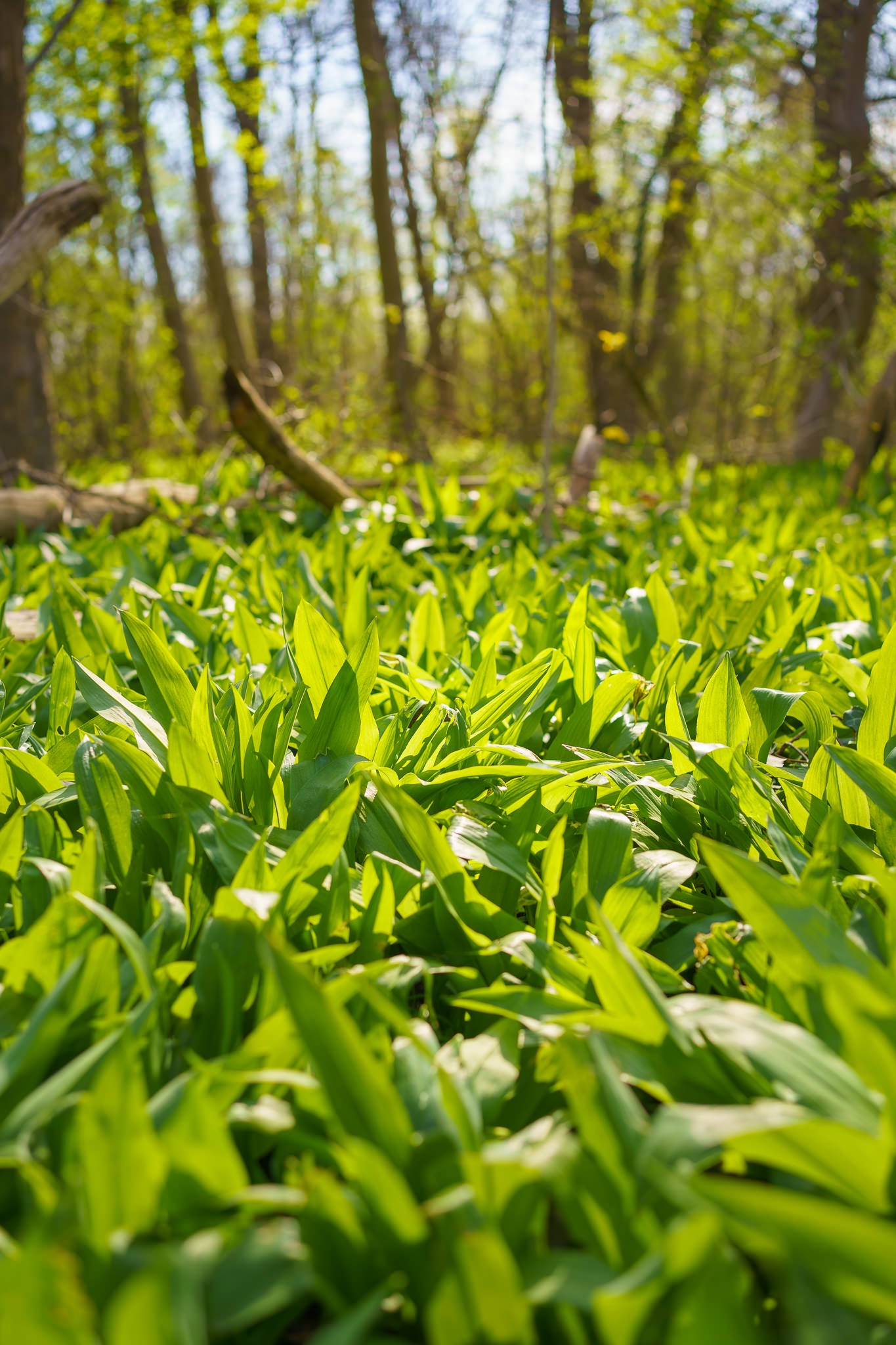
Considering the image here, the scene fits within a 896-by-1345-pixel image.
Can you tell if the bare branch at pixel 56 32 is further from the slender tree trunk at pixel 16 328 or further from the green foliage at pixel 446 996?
the green foliage at pixel 446 996

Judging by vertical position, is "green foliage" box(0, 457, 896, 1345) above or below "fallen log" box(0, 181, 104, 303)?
below

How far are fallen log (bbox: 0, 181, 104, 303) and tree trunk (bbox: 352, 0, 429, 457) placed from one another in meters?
4.09

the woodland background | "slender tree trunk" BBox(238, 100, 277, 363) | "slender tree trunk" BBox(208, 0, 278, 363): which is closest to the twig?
the woodland background

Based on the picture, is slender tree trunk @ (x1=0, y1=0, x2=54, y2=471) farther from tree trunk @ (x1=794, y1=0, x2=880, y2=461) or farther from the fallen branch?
tree trunk @ (x1=794, y1=0, x2=880, y2=461)

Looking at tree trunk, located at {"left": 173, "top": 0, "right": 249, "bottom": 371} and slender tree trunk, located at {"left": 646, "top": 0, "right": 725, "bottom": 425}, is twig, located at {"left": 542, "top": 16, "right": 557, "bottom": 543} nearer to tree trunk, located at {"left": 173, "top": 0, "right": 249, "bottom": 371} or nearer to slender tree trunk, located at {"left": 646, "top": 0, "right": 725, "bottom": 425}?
slender tree trunk, located at {"left": 646, "top": 0, "right": 725, "bottom": 425}

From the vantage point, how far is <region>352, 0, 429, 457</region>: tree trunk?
779cm

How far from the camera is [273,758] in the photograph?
152cm

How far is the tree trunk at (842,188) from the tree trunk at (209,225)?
18.0ft

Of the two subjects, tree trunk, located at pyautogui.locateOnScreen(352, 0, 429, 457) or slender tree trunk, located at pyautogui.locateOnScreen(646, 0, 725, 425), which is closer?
slender tree trunk, located at pyautogui.locateOnScreen(646, 0, 725, 425)

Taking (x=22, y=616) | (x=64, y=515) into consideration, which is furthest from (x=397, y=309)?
(x=22, y=616)

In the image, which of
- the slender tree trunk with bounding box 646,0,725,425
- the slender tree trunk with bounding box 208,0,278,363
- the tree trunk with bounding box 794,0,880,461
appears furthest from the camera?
the tree trunk with bounding box 794,0,880,461

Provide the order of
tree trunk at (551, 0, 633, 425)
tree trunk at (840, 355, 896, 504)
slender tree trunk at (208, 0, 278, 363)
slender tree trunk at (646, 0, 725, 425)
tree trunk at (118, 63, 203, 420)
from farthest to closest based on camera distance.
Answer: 1. tree trunk at (118, 63, 203, 420)
2. slender tree trunk at (208, 0, 278, 363)
3. slender tree trunk at (646, 0, 725, 425)
4. tree trunk at (551, 0, 633, 425)
5. tree trunk at (840, 355, 896, 504)

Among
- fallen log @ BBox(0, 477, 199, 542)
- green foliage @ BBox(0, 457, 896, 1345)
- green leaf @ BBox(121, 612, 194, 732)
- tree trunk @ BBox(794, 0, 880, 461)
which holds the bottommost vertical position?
green foliage @ BBox(0, 457, 896, 1345)

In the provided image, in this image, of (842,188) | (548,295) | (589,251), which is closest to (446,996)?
(548,295)
